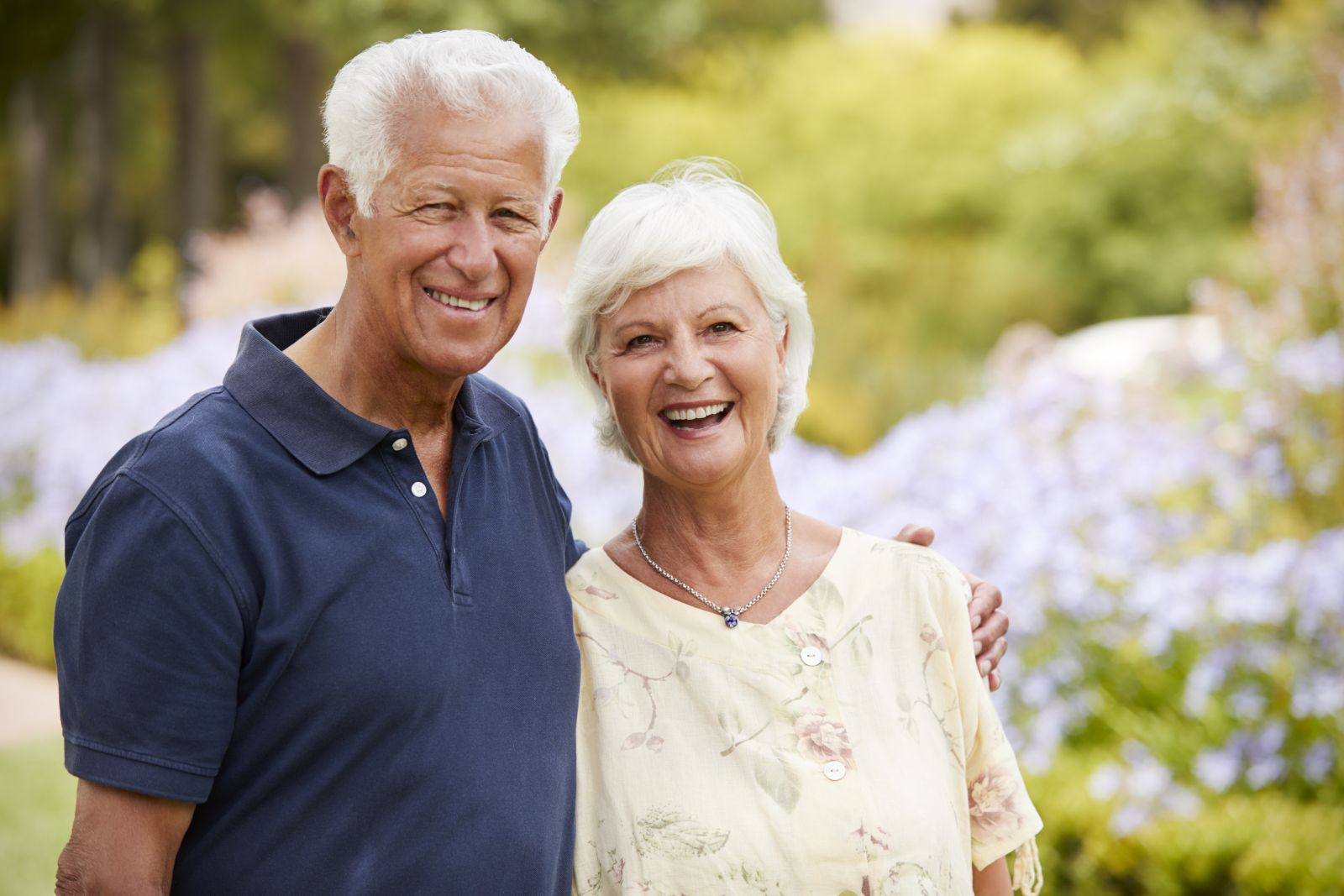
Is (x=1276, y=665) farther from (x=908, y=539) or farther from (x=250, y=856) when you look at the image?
(x=250, y=856)

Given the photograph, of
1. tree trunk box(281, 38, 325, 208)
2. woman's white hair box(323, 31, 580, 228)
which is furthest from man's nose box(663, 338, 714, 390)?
tree trunk box(281, 38, 325, 208)

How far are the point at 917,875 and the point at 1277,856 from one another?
176 centimetres

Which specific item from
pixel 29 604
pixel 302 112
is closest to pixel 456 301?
pixel 29 604

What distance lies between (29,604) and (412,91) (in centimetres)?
608

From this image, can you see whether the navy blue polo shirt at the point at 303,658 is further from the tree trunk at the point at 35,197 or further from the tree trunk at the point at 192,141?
the tree trunk at the point at 35,197

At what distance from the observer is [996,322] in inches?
500

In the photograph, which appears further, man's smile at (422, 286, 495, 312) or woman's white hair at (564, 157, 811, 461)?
woman's white hair at (564, 157, 811, 461)

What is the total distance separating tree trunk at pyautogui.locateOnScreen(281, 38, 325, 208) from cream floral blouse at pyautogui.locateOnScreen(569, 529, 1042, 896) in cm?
1442

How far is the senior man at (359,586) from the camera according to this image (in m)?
1.60

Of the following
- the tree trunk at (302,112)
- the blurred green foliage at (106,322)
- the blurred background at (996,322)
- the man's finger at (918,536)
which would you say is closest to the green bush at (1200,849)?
the blurred background at (996,322)

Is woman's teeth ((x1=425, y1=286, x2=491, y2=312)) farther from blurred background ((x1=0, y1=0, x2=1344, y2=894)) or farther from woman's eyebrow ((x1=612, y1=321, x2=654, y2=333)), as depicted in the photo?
blurred background ((x1=0, y1=0, x2=1344, y2=894))

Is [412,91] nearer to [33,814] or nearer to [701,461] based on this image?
[701,461]

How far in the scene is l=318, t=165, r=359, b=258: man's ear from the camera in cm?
190

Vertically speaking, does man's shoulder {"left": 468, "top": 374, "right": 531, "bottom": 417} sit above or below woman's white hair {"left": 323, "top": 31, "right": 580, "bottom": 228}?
below
